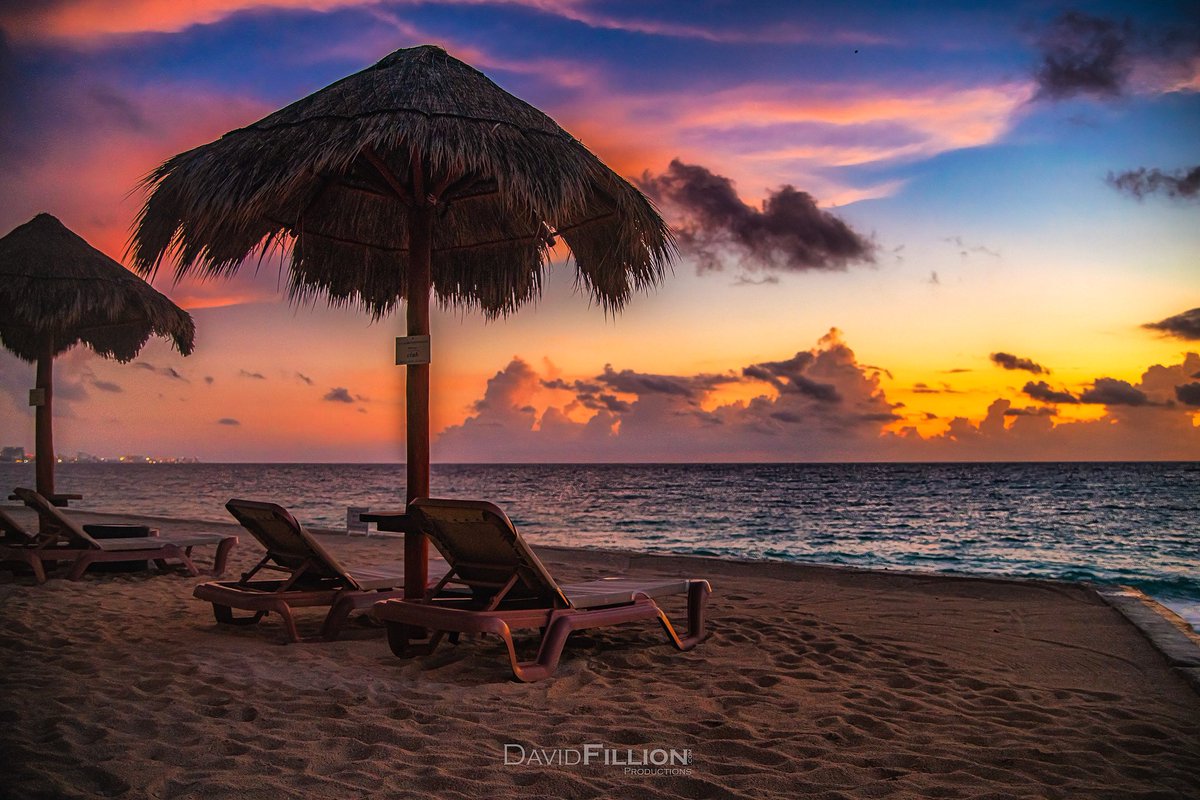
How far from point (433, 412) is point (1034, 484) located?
56852mm

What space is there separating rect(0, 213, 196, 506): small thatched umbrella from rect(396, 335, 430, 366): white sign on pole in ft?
20.5

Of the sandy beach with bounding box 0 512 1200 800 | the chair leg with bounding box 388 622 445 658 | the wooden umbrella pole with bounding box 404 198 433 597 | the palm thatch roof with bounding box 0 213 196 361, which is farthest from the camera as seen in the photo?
the palm thatch roof with bounding box 0 213 196 361

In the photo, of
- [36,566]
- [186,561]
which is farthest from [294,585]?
[36,566]

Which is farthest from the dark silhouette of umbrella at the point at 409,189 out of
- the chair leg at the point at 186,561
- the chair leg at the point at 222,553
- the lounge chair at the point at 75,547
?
the chair leg at the point at 186,561

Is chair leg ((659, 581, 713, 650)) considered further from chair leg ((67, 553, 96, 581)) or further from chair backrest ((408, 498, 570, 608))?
chair leg ((67, 553, 96, 581))

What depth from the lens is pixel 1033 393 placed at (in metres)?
35.1

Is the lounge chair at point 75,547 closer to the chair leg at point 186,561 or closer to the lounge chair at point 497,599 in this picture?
the chair leg at point 186,561

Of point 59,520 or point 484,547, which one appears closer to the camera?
point 484,547

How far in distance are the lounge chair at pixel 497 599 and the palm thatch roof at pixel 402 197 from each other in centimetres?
180

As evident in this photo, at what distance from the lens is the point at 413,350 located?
477cm

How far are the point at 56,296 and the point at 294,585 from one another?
238 inches

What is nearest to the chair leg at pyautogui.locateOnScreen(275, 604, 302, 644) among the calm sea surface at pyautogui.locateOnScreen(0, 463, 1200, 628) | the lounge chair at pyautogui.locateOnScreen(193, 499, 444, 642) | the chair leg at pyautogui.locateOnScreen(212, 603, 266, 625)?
the lounge chair at pyautogui.locateOnScreen(193, 499, 444, 642)

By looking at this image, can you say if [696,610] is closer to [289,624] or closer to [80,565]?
[289,624]

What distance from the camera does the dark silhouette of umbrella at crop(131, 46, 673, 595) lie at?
448 centimetres
